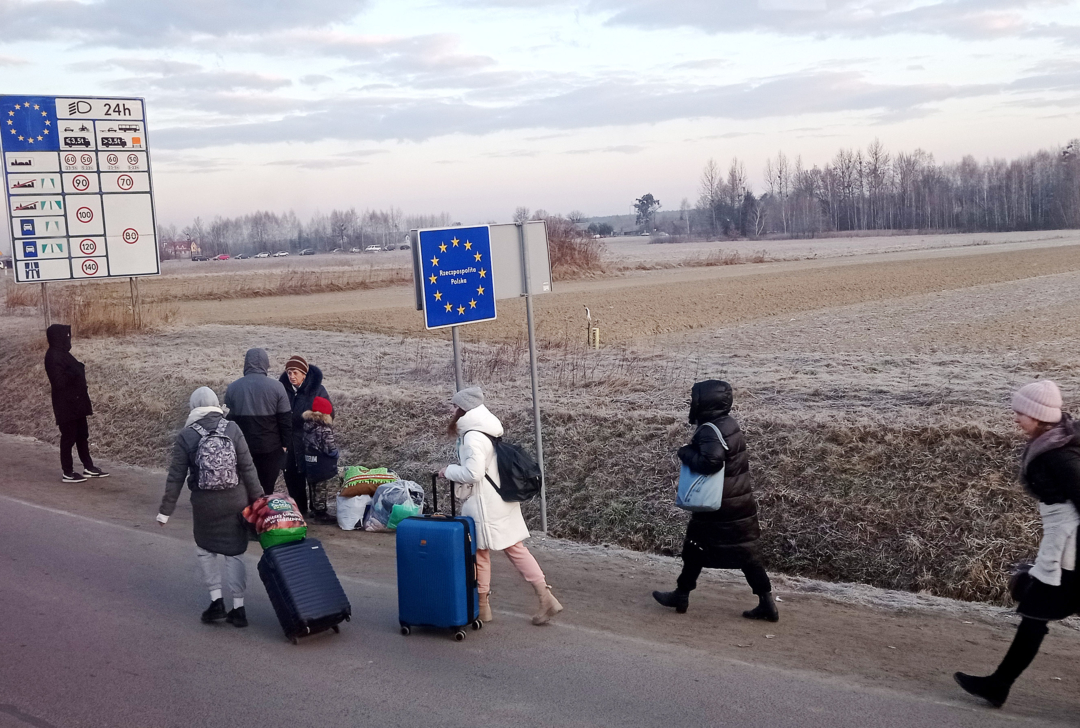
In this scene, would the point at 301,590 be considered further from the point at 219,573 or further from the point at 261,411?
the point at 261,411

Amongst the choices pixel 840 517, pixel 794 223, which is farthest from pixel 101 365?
pixel 794 223

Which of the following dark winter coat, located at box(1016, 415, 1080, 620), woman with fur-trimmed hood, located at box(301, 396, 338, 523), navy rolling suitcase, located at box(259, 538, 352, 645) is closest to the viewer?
dark winter coat, located at box(1016, 415, 1080, 620)

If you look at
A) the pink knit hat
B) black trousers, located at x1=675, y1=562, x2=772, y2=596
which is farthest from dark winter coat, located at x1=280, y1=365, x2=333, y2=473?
the pink knit hat

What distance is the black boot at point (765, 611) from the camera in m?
6.77

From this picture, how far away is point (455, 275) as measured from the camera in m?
9.27

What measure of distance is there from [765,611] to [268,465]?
4.79m

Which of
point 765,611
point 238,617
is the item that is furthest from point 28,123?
point 765,611

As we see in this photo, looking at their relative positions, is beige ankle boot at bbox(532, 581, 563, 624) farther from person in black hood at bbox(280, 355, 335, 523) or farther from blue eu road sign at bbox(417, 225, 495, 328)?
person in black hood at bbox(280, 355, 335, 523)

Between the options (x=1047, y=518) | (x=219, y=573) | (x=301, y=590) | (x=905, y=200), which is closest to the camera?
(x=1047, y=518)

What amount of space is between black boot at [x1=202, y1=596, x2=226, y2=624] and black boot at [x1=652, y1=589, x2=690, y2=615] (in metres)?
3.07

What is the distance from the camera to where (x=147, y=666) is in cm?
600

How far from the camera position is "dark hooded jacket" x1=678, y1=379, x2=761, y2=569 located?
261 inches

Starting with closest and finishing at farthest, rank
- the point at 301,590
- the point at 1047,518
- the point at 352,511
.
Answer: the point at 1047,518, the point at 301,590, the point at 352,511

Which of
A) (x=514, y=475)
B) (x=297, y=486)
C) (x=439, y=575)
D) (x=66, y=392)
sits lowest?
(x=297, y=486)
